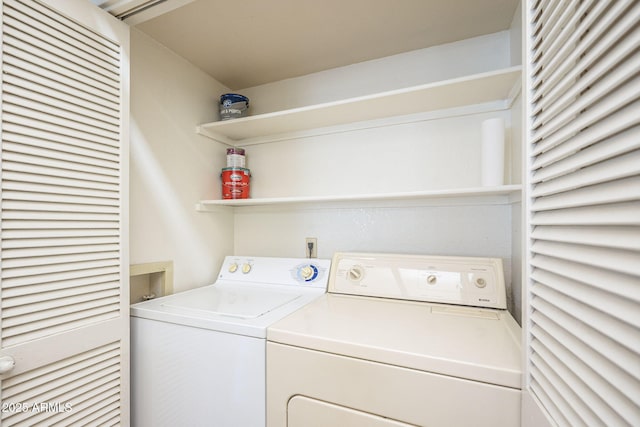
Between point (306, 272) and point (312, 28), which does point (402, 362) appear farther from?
point (312, 28)

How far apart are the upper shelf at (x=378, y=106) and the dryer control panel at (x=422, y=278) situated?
0.80 metres

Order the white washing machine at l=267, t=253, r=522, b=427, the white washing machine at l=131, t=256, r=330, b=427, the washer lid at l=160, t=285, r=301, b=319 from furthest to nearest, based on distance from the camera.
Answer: the washer lid at l=160, t=285, r=301, b=319
the white washing machine at l=131, t=256, r=330, b=427
the white washing machine at l=267, t=253, r=522, b=427

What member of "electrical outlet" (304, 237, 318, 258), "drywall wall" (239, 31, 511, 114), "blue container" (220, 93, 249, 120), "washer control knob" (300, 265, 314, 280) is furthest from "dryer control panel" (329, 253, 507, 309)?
"blue container" (220, 93, 249, 120)

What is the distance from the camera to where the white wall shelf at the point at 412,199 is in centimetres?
129

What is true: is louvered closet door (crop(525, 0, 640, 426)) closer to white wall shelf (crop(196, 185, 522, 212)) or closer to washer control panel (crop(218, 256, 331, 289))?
white wall shelf (crop(196, 185, 522, 212))

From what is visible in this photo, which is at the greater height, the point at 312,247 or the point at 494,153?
the point at 494,153

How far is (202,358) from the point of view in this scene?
1.13 meters

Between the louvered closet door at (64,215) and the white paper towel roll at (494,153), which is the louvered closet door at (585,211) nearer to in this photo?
the white paper towel roll at (494,153)

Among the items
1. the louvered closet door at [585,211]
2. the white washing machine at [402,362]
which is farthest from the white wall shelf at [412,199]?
the louvered closet door at [585,211]

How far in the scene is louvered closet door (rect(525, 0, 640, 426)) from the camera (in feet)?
1.33

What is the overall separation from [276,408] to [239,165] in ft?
4.68

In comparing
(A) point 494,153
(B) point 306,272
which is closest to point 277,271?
(B) point 306,272

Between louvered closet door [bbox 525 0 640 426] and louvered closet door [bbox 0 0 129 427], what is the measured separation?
1.41 meters

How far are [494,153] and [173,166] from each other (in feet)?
5.55
